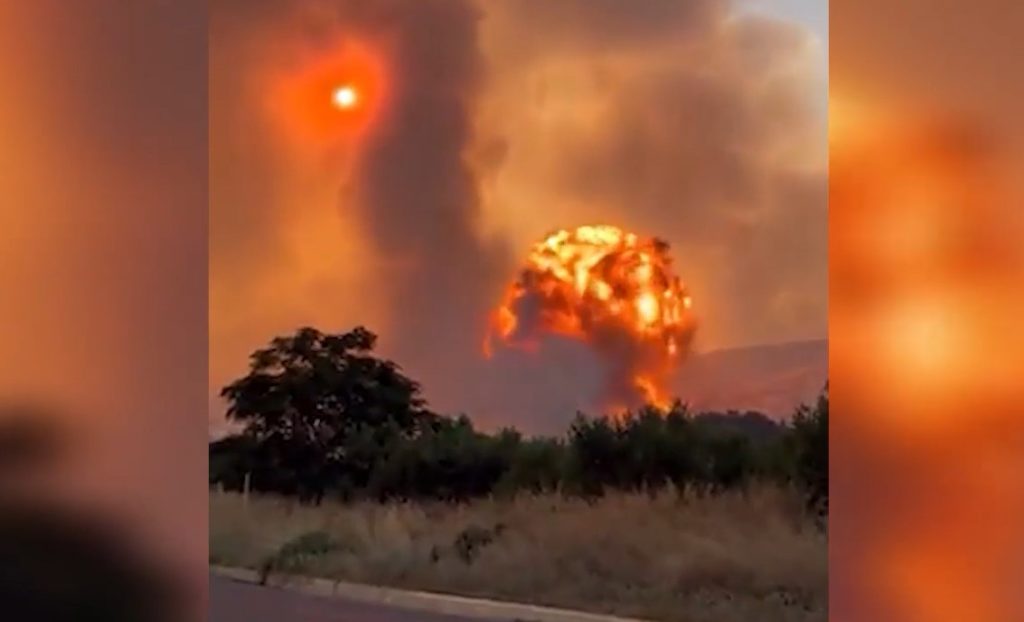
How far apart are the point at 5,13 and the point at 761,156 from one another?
101 cm

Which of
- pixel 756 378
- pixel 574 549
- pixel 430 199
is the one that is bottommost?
pixel 574 549

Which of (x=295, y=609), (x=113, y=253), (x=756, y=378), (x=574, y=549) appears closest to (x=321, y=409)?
(x=295, y=609)

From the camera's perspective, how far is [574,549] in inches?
64.2

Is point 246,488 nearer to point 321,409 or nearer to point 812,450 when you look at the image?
point 321,409

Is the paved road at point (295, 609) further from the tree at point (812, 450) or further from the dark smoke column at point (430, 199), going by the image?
the tree at point (812, 450)

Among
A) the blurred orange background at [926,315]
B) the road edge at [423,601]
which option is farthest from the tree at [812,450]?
the blurred orange background at [926,315]

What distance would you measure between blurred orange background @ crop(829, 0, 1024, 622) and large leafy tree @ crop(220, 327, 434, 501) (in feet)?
3.04

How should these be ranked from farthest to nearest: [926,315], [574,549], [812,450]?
[574,549], [812,450], [926,315]

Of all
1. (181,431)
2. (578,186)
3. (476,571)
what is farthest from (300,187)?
(181,431)

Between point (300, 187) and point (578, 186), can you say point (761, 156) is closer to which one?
point (578, 186)

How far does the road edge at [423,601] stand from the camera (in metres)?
1.62

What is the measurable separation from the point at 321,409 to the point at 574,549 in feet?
1.47

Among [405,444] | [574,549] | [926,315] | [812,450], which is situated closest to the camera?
[926,315]

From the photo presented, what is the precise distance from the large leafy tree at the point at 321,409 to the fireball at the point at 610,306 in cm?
18
